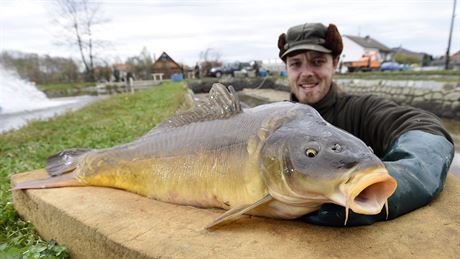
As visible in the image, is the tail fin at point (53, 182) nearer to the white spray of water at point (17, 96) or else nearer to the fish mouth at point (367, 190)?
the fish mouth at point (367, 190)

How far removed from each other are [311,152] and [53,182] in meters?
2.29

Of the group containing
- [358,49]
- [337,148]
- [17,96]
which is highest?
[358,49]

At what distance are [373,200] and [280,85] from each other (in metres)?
24.6

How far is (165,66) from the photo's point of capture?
186ft

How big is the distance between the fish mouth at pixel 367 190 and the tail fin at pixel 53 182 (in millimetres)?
2234

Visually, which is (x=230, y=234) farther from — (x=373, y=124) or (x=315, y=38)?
(x=315, y=38)

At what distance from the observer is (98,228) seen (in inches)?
80.0

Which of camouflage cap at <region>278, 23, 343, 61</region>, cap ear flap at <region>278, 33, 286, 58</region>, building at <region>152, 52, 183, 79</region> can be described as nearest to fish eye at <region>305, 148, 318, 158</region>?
camouflage cap at <region>278, 23, 343, 61</region>

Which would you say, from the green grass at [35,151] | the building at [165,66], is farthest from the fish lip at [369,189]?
the building at [165,66]

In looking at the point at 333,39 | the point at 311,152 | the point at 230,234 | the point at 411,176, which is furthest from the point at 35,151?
the point at 411,176

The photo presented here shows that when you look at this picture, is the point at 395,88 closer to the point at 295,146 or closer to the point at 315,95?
the point at 315,95

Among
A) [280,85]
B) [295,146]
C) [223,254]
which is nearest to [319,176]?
[295,146]

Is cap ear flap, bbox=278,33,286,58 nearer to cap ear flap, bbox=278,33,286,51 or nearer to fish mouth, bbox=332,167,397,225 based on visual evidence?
cap ear flap, bbox=278,33,286,51

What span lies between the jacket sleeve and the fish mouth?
0.29 metres
